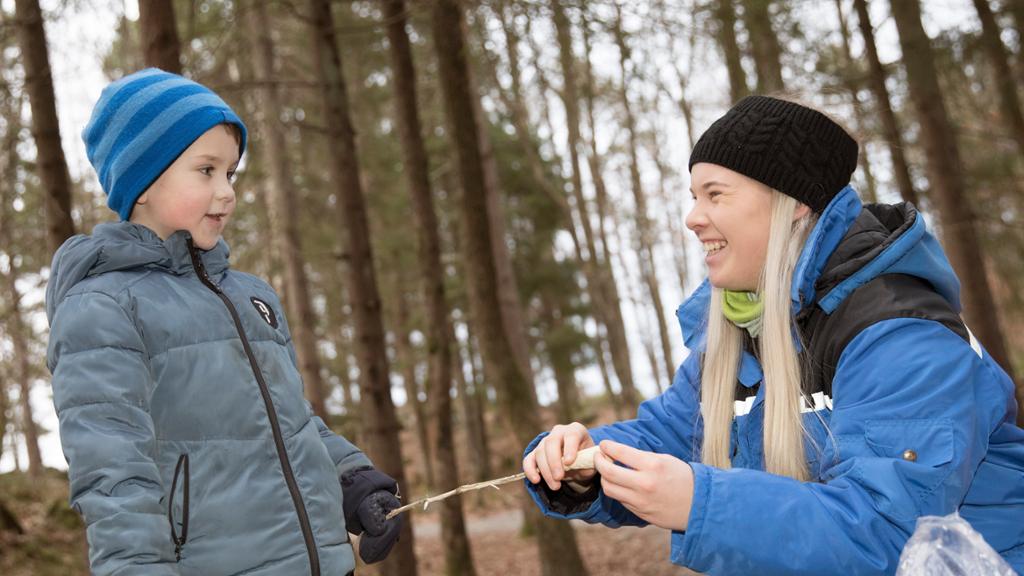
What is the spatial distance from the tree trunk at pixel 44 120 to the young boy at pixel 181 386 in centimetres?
299

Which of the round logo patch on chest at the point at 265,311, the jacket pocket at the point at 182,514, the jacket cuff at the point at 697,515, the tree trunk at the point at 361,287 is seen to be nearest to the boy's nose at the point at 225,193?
the round logo patch on chest at the point at 265,311

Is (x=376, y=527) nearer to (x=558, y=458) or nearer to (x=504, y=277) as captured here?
(x=558, y=458)

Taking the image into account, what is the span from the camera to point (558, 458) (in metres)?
2.23

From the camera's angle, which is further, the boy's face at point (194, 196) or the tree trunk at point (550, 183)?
the tree trunk at point (550, 183)

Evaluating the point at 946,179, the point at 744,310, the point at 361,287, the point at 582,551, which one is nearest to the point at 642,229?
the point at 582,551

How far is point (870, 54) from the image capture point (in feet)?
29.7

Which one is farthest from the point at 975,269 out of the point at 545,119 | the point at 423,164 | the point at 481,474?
the point at 545,119

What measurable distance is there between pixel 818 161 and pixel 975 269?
7.10 m

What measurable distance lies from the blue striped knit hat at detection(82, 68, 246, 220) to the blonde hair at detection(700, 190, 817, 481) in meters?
1.57

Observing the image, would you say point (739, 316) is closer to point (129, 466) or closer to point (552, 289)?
point (129, 466)

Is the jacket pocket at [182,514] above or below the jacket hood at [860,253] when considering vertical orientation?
below

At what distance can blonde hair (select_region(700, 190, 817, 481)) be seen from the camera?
2.16 m

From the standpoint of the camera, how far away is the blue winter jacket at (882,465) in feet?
5.70

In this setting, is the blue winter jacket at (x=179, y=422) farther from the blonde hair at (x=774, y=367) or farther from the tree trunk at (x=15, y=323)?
the tree trunk at (x=15, y=323)
